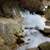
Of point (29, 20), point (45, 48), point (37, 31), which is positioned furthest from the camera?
point (29, 20)

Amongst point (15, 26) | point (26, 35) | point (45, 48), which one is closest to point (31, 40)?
point (26, 35)

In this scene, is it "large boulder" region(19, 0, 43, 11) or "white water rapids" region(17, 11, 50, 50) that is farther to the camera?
"large boulder" region(19, 0, 43, 11)

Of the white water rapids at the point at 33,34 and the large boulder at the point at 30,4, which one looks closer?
the white water rapids at the point at 33,34

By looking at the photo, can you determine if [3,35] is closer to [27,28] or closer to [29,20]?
[27,28]

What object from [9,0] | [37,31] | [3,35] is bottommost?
[37,31]

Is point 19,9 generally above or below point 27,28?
above

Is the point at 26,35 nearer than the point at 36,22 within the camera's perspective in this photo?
Yes

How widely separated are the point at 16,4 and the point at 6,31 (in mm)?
1567

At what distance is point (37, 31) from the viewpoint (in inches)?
152

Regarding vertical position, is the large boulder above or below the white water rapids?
above

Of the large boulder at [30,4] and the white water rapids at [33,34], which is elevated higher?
the large boulder at [30,4]

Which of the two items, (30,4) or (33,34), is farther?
(30,4)

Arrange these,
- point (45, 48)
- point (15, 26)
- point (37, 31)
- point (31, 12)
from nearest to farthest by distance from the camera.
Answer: point (45, 48)
point (15, 26)
point (37, 31)
point (31, 12)

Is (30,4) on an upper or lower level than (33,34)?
upper
